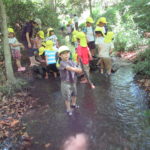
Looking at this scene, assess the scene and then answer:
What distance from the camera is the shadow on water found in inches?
150

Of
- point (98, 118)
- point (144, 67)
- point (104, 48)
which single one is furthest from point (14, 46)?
point (144, 67)

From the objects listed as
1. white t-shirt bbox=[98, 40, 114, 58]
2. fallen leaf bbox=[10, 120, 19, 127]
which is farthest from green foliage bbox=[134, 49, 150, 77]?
fallen leaf bbox=[10, 120, 19, 127]

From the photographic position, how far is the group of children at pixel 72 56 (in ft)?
14.8

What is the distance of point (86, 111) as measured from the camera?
16.4 ft

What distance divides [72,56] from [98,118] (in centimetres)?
320

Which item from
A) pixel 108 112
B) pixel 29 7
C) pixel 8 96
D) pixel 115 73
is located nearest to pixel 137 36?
pixel 115 73

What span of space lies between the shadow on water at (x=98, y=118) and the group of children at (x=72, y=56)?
37cm

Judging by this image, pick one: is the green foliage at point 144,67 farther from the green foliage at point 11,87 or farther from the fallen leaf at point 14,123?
the fallen leaf at point 14,123

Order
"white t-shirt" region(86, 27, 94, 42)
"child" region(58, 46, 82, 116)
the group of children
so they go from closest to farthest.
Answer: "child" region(58, 46, 82, 116)
the group of children
"white t-shirt" region(86, 27, 94, 42)

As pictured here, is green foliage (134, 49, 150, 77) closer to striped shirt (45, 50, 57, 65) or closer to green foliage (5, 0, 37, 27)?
striped shirt (45, 50, 57, 65)

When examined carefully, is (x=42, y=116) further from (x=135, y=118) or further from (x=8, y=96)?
(x=135, y=118)

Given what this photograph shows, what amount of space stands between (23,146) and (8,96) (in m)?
2.37

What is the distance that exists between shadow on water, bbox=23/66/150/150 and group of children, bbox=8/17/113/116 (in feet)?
1.20

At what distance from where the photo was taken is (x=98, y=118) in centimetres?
461
